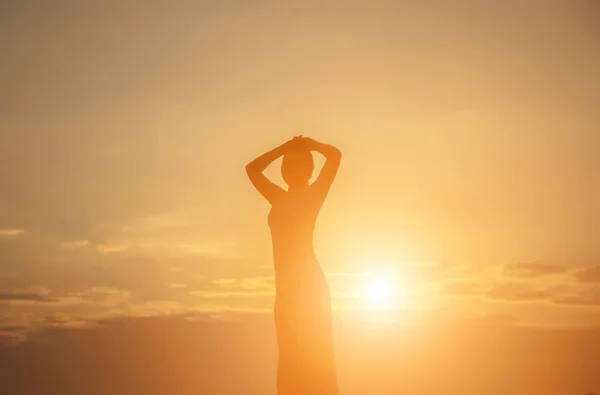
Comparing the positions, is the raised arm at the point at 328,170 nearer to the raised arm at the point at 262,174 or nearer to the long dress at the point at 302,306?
the long dress at the point at 302,306

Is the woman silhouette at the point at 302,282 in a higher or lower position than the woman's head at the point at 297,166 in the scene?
lower

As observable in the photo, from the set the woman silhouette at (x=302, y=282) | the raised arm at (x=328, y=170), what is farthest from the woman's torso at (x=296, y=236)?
the raised arm at (x=328, y=170)

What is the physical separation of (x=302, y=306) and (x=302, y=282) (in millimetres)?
553

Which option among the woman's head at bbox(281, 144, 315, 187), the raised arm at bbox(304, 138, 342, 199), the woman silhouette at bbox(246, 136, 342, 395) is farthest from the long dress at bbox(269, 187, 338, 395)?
the woman's head at bbox(281, 144, 315, 187)

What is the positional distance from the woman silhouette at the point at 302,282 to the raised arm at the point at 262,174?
204 mm

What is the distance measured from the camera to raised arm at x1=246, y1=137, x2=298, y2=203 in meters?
20.4

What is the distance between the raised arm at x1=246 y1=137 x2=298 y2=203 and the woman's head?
12.2 inches

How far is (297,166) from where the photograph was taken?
20.1 meters

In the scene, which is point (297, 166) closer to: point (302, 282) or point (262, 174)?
point (262, 174)

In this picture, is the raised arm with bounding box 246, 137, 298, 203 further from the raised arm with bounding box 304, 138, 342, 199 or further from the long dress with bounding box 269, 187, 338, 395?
the raised arm with bounding box 304, 138, 342, 199

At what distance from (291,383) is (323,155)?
5.28m

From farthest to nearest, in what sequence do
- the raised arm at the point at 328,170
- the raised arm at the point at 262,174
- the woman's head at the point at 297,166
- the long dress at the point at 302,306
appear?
the raised arm at the point at 262,174
the woman's head at the point at 297,166
the raised arm at the point at 328,170
the long dress at the point at 302,306

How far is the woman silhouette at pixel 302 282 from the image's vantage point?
779 inches

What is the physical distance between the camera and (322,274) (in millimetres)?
20172
